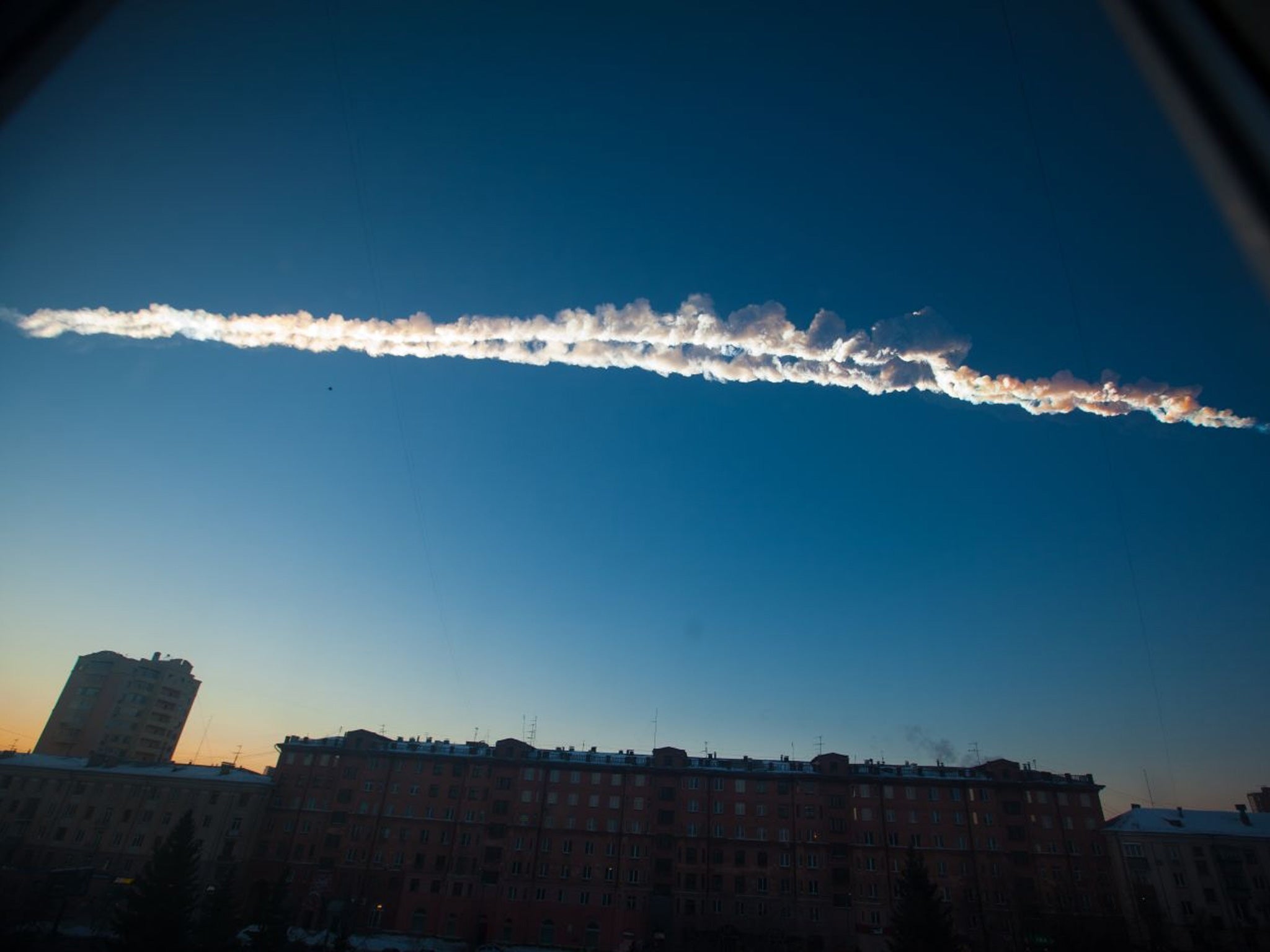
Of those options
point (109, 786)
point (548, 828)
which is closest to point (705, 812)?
point (548, 828)

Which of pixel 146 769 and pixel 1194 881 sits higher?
pixel 146 769

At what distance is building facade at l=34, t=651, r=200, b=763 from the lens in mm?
93500

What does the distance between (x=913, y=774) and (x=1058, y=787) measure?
1228 cm

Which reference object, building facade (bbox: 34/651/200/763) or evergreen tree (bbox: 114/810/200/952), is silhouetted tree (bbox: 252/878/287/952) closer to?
evergreen tree (bbox: 114/810/200/952)

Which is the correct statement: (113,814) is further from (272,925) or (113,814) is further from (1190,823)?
(1190,823)

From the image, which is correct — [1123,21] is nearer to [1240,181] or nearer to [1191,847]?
[1240,181]

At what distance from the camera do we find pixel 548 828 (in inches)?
2381

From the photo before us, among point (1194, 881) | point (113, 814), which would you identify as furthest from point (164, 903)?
point (1194, 881)

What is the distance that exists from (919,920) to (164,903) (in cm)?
4756

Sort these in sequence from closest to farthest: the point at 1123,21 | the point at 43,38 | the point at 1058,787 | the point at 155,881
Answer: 1. the point at 1123,21
2. the point at 43,38
3. the point at 155,881
4. the point at 1058,787

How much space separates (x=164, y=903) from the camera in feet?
126

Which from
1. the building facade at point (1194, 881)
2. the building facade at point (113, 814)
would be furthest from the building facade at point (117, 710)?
the building facade at point (1194, 881)

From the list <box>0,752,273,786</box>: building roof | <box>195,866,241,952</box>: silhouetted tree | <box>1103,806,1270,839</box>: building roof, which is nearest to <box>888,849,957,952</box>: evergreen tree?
<box>1103,806,1270,839</box>: building roof

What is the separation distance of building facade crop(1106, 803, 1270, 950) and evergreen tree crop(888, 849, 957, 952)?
65.3ft
